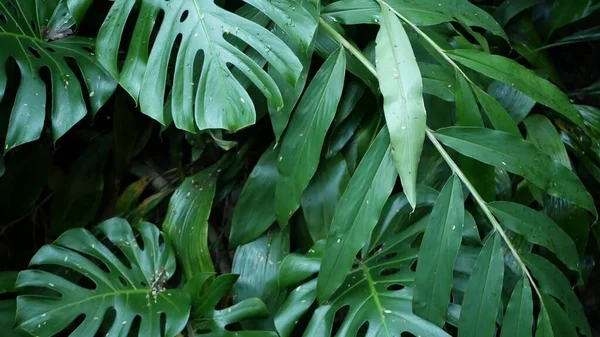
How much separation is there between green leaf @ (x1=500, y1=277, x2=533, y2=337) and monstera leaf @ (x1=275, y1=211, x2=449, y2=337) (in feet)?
0.30

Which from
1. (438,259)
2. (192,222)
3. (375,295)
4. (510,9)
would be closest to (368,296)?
(375,295)

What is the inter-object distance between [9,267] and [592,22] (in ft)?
4.85

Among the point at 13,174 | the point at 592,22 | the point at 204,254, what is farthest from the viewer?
the point at 592,22

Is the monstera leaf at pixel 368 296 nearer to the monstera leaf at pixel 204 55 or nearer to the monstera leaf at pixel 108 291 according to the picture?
the monstera leaf at pixel 108 291

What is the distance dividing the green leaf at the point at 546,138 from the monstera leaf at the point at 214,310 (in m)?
0.59

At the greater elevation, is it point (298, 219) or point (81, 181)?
point (81, 181)

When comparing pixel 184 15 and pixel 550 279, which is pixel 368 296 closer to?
pixel 550 279

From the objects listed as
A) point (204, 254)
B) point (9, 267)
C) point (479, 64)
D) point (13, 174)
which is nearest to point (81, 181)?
point (13, 174)

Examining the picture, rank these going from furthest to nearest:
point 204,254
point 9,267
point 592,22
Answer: point 592,22 → point 9,267 → point 204,254

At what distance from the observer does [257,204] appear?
44.9 inches

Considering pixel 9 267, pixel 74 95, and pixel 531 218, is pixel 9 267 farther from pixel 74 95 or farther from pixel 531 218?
pixel 531 218

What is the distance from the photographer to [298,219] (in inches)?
46.3

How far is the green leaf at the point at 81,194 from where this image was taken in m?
1.35

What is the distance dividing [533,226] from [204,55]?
1.78 feet
